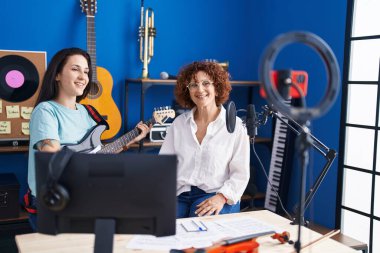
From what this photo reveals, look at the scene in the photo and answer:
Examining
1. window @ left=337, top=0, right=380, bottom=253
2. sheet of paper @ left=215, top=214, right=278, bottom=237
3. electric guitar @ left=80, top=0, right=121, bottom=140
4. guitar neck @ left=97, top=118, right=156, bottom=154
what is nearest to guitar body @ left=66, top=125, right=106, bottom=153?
guitar neck @ left=97, top=118, right=156, bottom=154

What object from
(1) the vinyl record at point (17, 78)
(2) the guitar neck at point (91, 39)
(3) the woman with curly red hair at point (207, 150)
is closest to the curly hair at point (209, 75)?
(3) the woman with curly red hair at point (207, 150)

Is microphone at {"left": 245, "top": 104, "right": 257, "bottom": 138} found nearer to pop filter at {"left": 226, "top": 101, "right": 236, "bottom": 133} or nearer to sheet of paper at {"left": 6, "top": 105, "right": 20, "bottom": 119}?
pop filter at {"left": 226, "top": 101, "right": 236, "bottom": 133}

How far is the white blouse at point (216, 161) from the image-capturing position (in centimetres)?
239

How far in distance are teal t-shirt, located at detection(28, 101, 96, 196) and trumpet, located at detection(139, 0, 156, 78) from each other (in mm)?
1229

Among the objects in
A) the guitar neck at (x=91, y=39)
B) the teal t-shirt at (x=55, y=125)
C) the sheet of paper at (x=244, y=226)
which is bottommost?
the sheet of paper at (x=244, y=226)

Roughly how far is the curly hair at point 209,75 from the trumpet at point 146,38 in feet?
3.34

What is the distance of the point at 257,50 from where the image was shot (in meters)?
4.25

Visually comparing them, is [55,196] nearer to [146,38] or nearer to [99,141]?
[99,141]

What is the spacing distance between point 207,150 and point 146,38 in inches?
62.9

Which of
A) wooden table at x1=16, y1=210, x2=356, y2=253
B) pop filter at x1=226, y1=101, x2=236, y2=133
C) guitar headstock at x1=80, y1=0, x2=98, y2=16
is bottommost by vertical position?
wooden table at x1=16, y1=210, x2=356, y2=253

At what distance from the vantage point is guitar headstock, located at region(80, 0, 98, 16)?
3.41 metres

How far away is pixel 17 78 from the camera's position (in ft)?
10.9

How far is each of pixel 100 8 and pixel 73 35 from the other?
34 centimetres

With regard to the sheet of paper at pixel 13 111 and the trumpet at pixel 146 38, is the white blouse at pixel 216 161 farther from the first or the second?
the sheet of paper at pixel 13 111
